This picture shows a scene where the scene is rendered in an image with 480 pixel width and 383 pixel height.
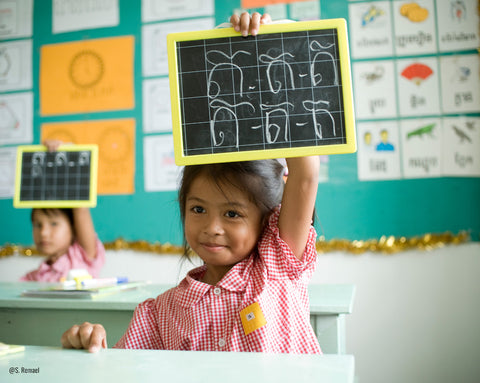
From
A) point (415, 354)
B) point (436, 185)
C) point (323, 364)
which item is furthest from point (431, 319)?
point (323, 364)

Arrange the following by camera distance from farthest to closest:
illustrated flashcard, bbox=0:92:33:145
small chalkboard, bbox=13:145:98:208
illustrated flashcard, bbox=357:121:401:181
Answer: illustrated flashcard, bbox=0:92:33:145, illustrated flashcard, bbox=357:121:401:181, small chalkboard, bbox=13:145:98:208

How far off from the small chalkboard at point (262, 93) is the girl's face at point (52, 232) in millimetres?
1707

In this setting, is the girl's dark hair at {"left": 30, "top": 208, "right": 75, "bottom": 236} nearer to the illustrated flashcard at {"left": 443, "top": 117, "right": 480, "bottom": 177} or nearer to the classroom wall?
the classroom wall

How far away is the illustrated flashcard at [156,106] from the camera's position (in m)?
2.68

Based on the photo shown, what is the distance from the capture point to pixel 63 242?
2.42 m

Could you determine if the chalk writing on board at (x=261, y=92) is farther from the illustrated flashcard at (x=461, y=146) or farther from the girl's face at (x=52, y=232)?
the girl's face at (x=52, y=232)

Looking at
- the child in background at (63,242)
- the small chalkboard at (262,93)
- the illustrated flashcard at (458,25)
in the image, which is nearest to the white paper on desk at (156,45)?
the child in background at (63,242)

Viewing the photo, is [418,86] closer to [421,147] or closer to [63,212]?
[421,147]

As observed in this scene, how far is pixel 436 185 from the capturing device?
2.22 m

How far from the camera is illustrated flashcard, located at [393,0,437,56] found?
2.25 metres

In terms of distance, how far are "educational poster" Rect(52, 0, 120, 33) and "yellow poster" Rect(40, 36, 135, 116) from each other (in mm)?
92

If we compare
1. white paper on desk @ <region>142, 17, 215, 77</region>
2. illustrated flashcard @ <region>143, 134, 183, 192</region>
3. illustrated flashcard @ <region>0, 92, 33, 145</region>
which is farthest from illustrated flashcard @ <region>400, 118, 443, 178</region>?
illustrated flashcard @ <region>0, 92, 33, 145</region>

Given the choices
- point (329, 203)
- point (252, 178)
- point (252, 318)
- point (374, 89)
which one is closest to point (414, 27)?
point (374, 89)

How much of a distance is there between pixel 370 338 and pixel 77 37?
2.22m
